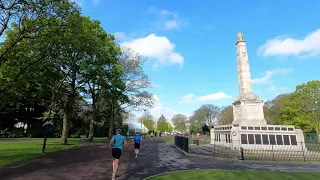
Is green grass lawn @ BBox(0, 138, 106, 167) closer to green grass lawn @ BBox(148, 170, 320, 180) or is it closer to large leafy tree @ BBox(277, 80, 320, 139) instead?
green grass lawn @ BBox(148, 170, 320, 180)

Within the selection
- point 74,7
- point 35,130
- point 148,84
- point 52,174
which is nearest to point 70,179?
point 52,174

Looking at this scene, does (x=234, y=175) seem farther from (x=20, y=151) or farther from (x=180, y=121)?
(x=180, y=121)

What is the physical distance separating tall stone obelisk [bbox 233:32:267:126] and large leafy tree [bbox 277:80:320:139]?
20.8 meters

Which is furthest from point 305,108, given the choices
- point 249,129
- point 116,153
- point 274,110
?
point 116,153

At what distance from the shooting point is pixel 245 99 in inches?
880

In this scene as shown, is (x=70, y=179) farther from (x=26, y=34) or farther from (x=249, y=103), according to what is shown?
(x=249, y=103)

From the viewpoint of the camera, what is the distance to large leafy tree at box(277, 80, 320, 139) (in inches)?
1452

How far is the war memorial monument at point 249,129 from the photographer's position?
1989 cm

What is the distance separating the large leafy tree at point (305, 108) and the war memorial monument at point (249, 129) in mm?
20287

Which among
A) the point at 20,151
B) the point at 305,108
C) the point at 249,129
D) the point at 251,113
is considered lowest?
the point at 20,151

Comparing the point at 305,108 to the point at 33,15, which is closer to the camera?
the point at 33,15

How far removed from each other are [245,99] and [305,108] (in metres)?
23.8

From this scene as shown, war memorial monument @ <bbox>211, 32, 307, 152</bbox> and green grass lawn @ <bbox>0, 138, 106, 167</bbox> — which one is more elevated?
war memorial monument @ <bbox>211, 32, 307, 152</bbox>

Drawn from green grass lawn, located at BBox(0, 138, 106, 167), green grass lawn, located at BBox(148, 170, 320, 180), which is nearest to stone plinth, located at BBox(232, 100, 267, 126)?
green grass lawn, located at BBox(148, 170, 320, 180)
